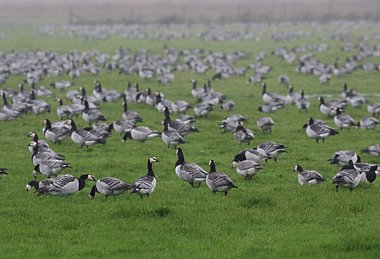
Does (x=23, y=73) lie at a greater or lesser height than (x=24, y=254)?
lesser

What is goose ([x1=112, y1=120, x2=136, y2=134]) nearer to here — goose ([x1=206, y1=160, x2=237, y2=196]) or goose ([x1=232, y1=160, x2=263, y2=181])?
goose ([x1=232, y1=160, x2=263, y2=181])

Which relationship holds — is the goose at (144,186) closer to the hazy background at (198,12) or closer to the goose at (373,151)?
the goose at (373,151)

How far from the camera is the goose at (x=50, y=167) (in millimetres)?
20000

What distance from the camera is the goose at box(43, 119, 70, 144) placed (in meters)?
26.4

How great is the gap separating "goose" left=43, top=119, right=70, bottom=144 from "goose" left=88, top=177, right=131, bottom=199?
8.81 meters

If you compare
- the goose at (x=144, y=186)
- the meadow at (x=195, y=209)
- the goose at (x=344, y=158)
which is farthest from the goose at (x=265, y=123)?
the goose at (x=144, y=186)

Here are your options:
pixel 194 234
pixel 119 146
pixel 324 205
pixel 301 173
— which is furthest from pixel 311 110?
pixel 194 234

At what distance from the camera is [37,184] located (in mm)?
18594

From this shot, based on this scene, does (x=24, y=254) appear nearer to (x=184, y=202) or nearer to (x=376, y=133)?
(x=184, y=202)

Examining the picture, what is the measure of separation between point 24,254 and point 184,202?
5.09 m

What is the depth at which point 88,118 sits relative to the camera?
101 ft

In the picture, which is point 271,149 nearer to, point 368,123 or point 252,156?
point 252,156

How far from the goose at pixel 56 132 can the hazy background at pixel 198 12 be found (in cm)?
10929

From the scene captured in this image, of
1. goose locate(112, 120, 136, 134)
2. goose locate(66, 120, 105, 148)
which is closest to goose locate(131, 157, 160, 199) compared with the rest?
goose locate(66, 120, 105, 148)
